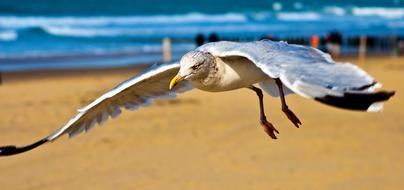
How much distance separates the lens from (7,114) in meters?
12.2

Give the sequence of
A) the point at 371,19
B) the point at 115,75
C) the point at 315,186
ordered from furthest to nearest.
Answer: the point at 371,19, the point at 115,75, the point at 315,186

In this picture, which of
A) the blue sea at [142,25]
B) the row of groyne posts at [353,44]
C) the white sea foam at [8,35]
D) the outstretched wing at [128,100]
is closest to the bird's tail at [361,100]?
the outstretched wing at [128,100]

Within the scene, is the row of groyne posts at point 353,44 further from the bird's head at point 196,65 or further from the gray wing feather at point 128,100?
the bird's head at point 196,65

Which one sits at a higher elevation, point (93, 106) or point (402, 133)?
point (93, 106)

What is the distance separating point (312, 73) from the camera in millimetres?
3699

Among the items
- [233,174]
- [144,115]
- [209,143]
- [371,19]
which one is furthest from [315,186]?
[371,19]

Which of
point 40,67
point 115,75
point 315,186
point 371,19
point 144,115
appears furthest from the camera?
point 371,19

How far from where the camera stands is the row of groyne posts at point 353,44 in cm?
2866

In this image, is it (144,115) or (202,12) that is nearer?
(144,115)

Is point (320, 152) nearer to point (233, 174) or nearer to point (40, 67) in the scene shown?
point (233, 174)

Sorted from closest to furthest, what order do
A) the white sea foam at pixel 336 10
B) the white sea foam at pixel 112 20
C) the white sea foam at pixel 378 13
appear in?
the white sea foam at pixel 112 20, the white sea foam at pixel 378 13, the white sea foam at pixel 336 10

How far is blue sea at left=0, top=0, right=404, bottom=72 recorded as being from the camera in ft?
88.0

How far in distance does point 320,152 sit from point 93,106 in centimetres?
472

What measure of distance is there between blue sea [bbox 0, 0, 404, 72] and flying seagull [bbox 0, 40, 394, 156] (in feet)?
12.4
